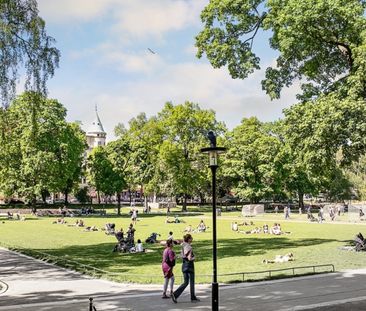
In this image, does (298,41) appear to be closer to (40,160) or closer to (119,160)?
(40,160)

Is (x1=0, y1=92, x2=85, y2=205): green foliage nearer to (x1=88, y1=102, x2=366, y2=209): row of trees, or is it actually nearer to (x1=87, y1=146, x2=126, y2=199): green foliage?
(x1=87, y1=146, x2=126, y2=199): green foliage

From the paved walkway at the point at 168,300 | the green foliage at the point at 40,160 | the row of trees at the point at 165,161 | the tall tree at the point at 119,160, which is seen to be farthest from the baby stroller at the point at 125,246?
the tall tree at the point at 119,160

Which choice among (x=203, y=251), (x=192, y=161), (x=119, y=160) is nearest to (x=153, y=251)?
(x=203, y=251)

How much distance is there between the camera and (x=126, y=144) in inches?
3319

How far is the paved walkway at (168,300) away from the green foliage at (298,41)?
41.8 ft

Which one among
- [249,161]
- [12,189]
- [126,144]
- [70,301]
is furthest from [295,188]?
[70,301]

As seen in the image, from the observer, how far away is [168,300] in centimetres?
1391

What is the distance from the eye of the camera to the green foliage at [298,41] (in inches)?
984

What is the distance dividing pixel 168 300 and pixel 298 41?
58.1 ft

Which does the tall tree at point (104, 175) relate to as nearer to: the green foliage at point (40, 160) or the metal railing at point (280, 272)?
the green foliage at point (40, 160)

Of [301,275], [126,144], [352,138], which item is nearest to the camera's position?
[301,275]

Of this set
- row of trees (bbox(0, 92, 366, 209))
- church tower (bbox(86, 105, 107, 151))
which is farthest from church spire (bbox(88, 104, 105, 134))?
row of trees (bbox(0, 92, 366, 209))

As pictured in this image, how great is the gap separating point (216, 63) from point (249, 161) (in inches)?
1905

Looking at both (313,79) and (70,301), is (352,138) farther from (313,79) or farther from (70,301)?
(70,301)
